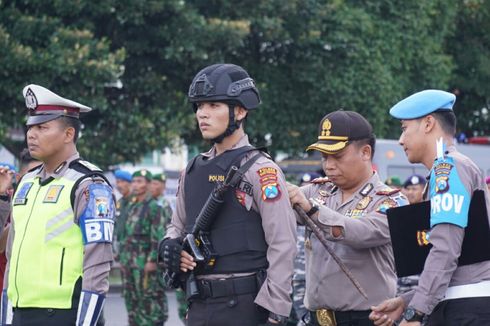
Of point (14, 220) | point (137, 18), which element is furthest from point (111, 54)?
point (14, 220)

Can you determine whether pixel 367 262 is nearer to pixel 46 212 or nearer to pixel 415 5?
pixel 46 212

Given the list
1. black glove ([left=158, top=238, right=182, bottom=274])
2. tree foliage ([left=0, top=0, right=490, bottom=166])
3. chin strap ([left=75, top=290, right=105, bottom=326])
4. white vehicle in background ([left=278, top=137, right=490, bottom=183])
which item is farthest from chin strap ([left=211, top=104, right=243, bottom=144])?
white vehicle in background ([left=278, top=137, right=490, bottom=183])

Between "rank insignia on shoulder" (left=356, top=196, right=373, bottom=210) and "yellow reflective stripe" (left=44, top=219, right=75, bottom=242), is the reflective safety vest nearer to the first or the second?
"yellow reflective stripe" (left=44, top=219, right=75, bottom=242)

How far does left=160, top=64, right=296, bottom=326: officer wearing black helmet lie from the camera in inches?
225

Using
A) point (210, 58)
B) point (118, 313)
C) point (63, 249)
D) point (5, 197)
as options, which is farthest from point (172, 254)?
point (210, 58)

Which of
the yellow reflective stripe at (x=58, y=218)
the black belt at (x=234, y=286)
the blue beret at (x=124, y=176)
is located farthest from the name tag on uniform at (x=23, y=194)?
the blue beret at (x=124, y=176)

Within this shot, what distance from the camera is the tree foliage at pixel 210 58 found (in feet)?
62.6

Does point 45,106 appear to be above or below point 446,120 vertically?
above

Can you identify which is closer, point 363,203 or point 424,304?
point 424,304

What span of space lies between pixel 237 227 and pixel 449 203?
117 centimetres

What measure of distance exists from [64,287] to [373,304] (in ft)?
5.89

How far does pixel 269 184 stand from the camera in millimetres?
5781

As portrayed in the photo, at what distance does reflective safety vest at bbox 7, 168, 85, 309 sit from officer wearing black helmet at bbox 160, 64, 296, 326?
0.56 m

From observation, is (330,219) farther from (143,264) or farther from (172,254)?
(143,264)
